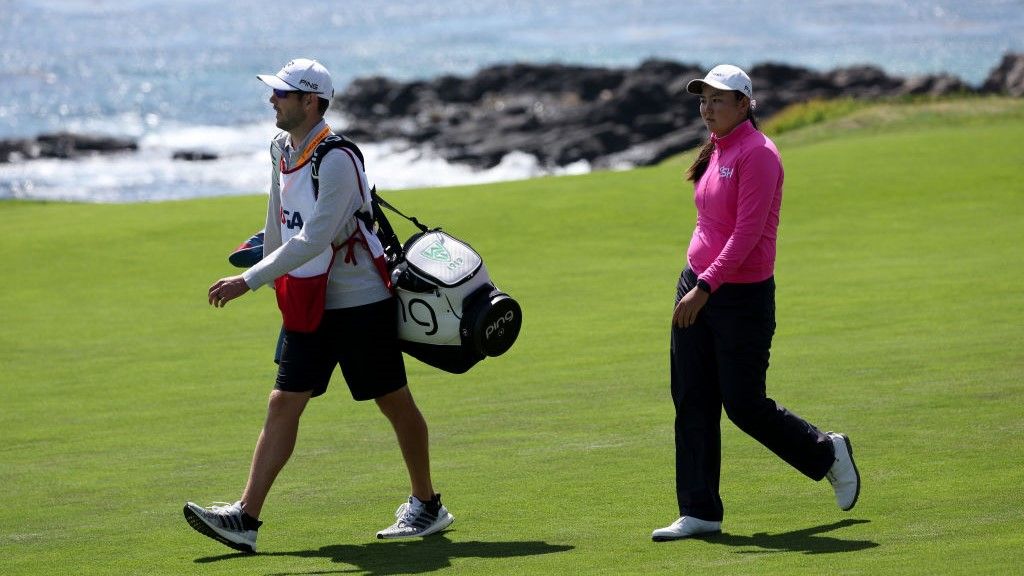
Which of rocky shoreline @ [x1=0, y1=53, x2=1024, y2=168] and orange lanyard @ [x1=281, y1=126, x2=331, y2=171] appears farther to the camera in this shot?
rocky shoreline @ [x1=0, y1=53, x2=1024, y2=168]

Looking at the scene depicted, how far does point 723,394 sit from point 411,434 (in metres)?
1.30

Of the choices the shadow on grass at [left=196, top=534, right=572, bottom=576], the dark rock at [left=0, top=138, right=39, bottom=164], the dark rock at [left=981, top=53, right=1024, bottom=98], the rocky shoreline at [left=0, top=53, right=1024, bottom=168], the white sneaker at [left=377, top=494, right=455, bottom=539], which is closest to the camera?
the shadow on grass at [left=196, top=534, right=572, bottom=576]

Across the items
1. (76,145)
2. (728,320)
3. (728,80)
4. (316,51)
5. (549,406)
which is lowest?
(316,51)

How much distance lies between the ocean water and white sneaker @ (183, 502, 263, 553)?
38803 mm

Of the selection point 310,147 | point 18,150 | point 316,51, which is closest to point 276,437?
point 310,147

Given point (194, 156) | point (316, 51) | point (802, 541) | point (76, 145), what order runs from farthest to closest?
point (316, 51) → point (194, 156) → point (76, 145) → point (802, 541)

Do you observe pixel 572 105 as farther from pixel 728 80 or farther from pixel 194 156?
pixel 728 80

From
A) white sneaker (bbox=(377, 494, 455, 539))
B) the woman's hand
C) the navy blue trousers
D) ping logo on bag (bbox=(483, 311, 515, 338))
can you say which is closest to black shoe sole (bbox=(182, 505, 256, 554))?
white sneaker (bbox=(377, 494, 455, 539))

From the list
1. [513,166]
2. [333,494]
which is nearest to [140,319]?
[333,494]

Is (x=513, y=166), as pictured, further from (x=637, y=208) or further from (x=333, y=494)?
(x=333, y=494)

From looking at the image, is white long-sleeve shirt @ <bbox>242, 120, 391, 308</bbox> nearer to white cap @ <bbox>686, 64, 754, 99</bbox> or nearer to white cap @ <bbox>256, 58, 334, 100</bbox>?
white cap @ <bbox>256, 58, 334, 100</bbox>

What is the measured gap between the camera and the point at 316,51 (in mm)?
117250

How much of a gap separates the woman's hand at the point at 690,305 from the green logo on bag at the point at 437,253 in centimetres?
94

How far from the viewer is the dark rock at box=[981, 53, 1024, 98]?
47.2 m
